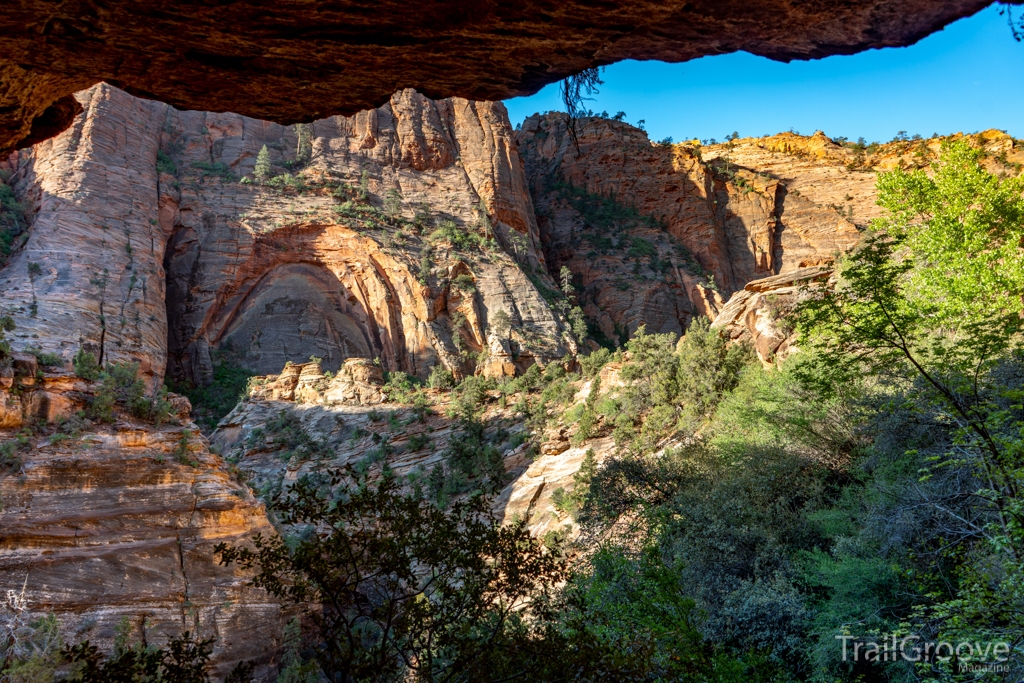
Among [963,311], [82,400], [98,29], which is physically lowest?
[82,400]

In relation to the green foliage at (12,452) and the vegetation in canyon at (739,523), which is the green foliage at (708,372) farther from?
the green foliage at (12,452)

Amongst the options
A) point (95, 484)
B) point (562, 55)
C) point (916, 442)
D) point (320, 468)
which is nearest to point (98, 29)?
point (562, 55)

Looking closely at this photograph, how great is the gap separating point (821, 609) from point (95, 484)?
14476 mm

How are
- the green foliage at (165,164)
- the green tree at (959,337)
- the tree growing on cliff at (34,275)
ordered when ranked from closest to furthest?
1. the green tree at (959,337)
2. the tree growing on cliff at (34,275)
3. the green foliage at (165,164)

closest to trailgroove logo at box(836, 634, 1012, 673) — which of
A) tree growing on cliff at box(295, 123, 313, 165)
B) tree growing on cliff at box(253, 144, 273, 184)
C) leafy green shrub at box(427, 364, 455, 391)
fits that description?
leafy green shrub at box(427, 364, 455, 391)

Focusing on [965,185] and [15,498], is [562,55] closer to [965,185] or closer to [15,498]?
[15,498]

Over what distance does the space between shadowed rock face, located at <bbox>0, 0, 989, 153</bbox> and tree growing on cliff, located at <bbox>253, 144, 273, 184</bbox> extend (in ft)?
107

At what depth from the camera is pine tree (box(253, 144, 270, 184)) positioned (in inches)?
1399

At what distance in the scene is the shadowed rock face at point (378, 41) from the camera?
4.02 m

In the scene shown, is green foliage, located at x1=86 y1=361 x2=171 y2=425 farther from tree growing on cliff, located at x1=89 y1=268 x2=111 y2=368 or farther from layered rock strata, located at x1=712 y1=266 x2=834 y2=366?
layered rock strata, located at x1=712 y1=266 x2=834 y2=366

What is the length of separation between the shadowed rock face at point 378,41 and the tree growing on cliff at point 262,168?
32.5m

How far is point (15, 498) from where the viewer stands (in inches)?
490

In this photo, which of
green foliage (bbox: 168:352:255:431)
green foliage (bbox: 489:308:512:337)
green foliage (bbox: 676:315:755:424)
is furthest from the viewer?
green foliage (bbox: 489:308:512:337)

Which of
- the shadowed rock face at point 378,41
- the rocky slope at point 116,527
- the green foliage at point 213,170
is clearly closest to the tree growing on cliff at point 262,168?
the green foliage at point 213,170
